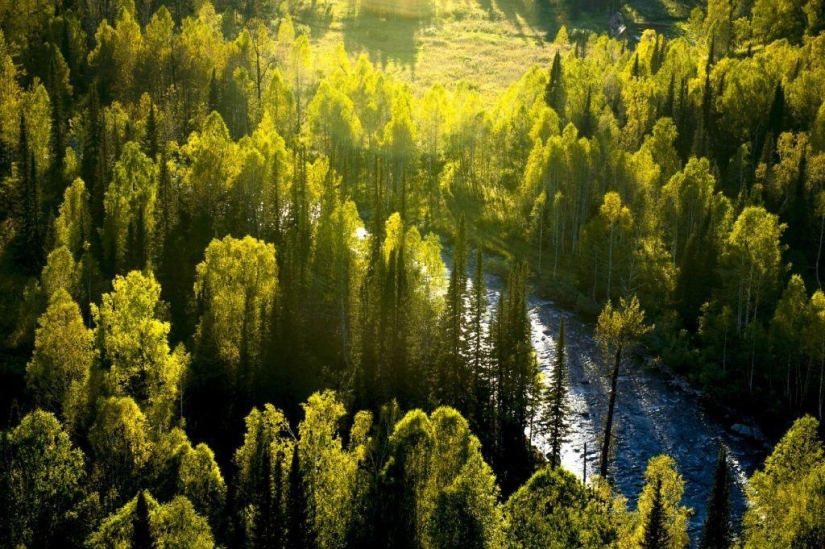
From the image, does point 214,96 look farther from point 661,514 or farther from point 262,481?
point 661,514

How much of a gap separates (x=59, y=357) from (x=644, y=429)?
48309 mm

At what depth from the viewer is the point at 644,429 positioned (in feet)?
256

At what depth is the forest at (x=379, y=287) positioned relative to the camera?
5491 centimetres

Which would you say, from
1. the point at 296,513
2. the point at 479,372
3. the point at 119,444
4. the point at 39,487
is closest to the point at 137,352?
the point at 119,444

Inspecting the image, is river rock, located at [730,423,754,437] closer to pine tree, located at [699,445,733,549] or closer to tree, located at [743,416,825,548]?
tree, located at [743,416,825,548]

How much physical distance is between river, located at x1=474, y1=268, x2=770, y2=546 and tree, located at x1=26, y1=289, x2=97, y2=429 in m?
37.1

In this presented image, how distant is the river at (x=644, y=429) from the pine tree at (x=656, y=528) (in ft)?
54.6

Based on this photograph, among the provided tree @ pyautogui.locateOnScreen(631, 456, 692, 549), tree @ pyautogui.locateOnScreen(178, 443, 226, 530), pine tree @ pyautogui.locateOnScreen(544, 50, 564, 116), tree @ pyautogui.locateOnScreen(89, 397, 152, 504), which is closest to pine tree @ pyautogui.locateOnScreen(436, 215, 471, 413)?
tree @ pyautogui.locateOnScreen(178, 443, 226, 530)

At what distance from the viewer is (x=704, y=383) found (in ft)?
281

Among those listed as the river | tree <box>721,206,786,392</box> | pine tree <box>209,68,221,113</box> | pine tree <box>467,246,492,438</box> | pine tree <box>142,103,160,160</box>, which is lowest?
the river

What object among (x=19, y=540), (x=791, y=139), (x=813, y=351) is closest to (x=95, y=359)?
(x=19, y=540)

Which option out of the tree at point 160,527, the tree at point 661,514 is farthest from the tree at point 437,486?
the tree at point 160,527

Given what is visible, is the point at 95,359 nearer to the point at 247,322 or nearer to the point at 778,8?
the point at 247,322

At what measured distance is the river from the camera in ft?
→ 231
